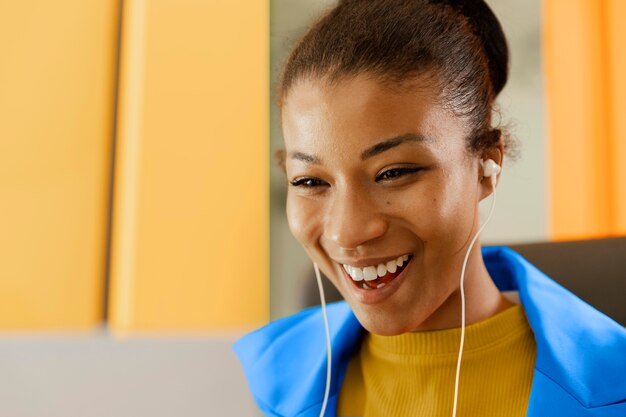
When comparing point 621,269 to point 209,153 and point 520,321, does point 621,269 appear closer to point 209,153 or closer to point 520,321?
point 520,321

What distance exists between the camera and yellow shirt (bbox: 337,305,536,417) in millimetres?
838

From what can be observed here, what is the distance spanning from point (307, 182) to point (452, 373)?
1.02 ft

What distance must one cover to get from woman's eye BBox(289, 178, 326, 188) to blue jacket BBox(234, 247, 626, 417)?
0.27 meters

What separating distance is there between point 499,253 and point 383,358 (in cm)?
25

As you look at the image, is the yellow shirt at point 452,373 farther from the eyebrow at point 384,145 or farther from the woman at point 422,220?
the eyebrow at point 384,145

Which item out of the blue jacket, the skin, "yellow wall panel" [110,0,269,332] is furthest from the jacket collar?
"yellow wall panel" [110,0,269,332]

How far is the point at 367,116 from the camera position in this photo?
74 cm

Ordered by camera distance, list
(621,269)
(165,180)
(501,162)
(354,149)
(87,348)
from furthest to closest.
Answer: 1. (165,180)
2. (87,348)
3. (621,269)
4. (501,162)
5. (354,149)

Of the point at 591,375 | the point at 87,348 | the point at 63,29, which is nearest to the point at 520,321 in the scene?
the point at 591,375

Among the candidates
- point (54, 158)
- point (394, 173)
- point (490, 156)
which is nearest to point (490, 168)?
point (490, 156)

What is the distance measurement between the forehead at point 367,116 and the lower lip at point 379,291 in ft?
0.49

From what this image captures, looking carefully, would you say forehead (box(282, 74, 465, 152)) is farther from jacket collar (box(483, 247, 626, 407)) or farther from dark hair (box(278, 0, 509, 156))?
jacket collar (box(483, 247, 626, 407))

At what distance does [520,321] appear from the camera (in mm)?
904

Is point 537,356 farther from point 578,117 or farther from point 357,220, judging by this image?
point 578,117
